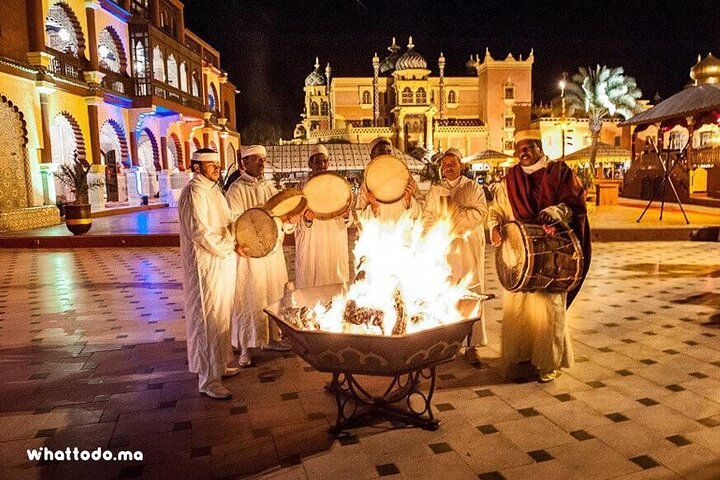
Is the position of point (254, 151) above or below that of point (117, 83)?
below

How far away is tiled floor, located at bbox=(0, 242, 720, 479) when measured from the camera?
10.0ft

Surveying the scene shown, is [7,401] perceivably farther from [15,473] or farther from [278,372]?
[278,372]

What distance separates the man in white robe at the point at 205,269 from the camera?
3844 mm

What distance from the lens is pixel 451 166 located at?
15.3 feet

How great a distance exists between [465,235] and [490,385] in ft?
A: 4.08

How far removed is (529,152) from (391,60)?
5791 centimetres

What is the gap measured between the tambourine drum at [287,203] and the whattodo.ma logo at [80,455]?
1.92 metres

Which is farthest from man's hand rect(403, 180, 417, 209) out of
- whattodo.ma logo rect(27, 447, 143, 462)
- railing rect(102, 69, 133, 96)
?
railing rect(102, 69, 133, 96)

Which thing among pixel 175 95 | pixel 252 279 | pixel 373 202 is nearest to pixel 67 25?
pixel 175 95

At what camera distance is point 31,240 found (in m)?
12.7

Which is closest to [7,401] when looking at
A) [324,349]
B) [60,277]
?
[324,349]

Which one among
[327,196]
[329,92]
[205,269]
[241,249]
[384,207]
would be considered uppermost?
[329,92]

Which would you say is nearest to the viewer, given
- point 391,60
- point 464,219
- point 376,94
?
point 464,219

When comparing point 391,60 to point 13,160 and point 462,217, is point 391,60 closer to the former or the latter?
point 13,160
